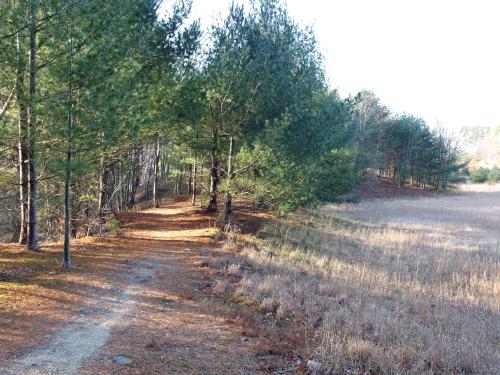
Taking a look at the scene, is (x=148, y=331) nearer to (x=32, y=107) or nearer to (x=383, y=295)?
(x=32, y=107)

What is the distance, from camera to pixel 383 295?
8930 millimetres

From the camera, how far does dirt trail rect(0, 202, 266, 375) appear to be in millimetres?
5059

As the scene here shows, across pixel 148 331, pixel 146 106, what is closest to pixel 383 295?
pixel 148 331

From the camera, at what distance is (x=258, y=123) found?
48.6 ft

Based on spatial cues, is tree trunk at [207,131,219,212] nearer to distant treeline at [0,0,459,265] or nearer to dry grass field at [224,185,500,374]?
distant treeline at [0,0,459,265]

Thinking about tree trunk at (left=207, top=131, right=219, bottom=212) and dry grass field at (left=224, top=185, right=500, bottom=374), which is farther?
tree trunk at (left=207, top=131, right=219, bottom=212)

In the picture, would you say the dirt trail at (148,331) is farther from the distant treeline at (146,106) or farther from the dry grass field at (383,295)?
the distant treeline at (146,106)

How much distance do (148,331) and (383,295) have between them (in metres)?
5.21

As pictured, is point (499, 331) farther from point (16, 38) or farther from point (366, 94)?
point (366, 94)

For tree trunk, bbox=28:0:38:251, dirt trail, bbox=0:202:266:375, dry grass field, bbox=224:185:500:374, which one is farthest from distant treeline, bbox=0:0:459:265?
dry grass field, bbox=224:185:500:374

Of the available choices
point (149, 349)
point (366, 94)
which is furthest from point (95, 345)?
point (366, 94)

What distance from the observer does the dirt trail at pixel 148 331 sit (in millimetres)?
5059

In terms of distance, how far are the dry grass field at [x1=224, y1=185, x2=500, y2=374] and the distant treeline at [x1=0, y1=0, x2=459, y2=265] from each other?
277cm

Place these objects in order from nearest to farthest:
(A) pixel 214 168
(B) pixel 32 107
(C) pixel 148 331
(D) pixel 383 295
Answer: (C) pixel 148 331 → (B) pixel 32 107 → (D) pixel 383 295 → (A) pixel 214 168
